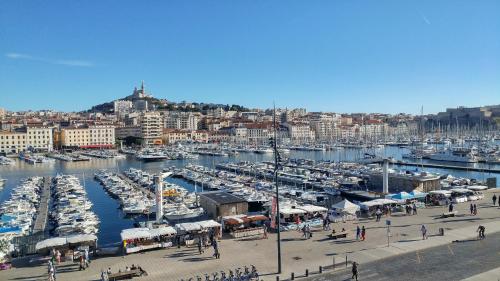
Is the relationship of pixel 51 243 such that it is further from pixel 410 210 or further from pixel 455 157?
pixel 455 157

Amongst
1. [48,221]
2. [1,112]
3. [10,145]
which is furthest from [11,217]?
[1,112]

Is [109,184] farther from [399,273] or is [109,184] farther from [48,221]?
[399,273]

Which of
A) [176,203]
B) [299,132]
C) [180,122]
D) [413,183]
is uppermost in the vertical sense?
[180,122]

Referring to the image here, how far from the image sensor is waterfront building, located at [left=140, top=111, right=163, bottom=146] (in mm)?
92688

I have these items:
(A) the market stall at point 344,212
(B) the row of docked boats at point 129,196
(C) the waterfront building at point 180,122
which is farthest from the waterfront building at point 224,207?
(C) the waterfront building at point 180,122

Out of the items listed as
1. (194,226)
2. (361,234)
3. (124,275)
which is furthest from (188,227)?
(361,234)

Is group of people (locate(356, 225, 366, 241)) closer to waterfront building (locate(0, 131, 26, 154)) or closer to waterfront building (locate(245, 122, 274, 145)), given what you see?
waterfront building (locate(0, 131, 26, 154))

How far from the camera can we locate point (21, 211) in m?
22.9

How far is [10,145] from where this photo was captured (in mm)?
76375

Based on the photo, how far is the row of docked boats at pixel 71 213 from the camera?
1892 cm

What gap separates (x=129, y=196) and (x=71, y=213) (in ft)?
16.7

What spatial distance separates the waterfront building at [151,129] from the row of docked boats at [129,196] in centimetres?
5623

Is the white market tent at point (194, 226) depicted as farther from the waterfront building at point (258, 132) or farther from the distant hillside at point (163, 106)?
the distant hillside at point (163, 106)

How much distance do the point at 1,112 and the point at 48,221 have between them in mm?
141461
